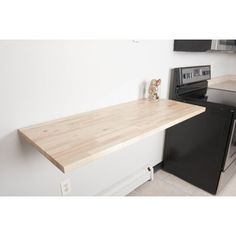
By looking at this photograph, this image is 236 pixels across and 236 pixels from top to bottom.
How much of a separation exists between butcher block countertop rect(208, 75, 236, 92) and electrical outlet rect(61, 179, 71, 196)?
6.33 ft

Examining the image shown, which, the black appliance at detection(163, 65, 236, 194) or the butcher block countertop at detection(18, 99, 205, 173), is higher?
the butcher block countertop at detection(18, 99, 205, 173)

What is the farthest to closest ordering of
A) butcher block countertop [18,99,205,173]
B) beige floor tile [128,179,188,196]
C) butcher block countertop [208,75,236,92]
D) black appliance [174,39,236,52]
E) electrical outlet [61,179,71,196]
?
butcher block countertop [208,75,236,92]
beige floor tile [128,179,188,196]
black appliance [174,39,236,52]
electrical outlet [61,179,71,196]
butcher block countertop [18,99,205,173]

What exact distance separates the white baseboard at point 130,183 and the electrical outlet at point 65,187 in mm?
303

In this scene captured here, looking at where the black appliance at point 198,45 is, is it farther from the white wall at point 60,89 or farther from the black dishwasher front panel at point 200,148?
the black dishwasher front panel at point 200,148

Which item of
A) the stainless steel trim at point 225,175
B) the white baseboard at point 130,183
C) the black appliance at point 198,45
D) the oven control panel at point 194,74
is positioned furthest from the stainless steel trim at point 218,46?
the white baseboard at point 130,183

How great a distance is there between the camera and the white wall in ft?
3.28

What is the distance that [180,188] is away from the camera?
197 cm

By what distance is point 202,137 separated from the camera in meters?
1.81

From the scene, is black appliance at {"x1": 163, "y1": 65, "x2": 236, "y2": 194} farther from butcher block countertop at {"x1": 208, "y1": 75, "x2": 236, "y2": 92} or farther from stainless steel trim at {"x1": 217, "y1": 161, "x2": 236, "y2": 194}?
butcher block countertop at {"x1": 208, "y1": 75, "x2": 236, "y2": 92}

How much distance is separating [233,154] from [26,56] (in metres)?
1.77

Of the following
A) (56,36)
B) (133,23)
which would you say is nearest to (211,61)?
(133,23)

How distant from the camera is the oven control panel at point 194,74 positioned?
189 centimetres

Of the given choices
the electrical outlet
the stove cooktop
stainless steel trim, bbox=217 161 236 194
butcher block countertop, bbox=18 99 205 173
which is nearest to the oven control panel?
the stove cooktop

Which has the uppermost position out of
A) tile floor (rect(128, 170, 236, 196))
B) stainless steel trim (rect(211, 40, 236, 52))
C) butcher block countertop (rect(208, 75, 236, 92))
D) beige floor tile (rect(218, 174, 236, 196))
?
stainless steel trim (rect(211, 40, 236, 52))
